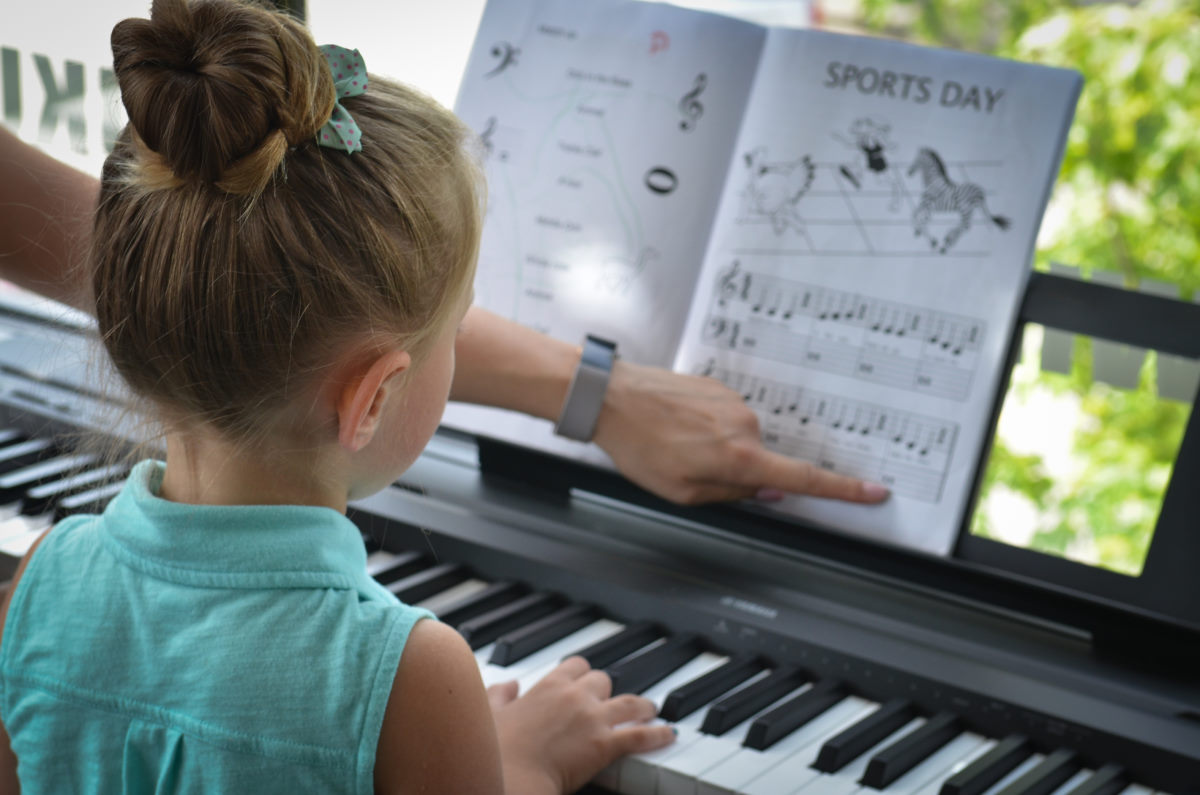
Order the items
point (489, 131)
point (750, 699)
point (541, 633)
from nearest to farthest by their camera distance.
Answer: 1. point (750, 699)
2. point (541, 633)
3. point (489, 131)

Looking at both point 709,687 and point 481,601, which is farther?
point 481,601

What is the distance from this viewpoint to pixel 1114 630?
1.37 meters

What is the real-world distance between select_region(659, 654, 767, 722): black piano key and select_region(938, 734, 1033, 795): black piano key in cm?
25

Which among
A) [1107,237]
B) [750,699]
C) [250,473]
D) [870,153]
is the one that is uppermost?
[1107,237]

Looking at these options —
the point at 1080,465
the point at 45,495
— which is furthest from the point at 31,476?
the point at 1080,465

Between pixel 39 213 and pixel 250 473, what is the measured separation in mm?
600

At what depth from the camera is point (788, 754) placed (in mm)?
1196

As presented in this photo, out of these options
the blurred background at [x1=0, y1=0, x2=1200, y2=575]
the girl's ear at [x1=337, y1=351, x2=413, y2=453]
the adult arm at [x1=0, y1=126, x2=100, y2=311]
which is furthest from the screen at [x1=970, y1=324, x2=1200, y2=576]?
the girl's ear at [x1=337, y1=351, x2=413, y2=453]

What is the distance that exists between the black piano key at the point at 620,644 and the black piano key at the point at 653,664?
0.02 meters

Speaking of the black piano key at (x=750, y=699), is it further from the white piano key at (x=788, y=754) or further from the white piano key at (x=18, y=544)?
the white piano key at (x=18, y=544)

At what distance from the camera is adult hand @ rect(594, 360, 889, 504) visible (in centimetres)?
146

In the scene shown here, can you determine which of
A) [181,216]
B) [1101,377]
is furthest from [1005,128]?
[181,216]

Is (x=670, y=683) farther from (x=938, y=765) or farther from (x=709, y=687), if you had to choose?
(x=938, y=765)

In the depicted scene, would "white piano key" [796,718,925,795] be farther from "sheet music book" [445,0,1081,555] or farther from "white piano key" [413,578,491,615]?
"white piano key" [413,578,491,615]
